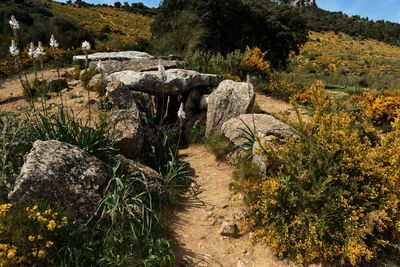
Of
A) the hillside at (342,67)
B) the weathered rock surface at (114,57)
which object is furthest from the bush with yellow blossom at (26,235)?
the hillside at (342,67)

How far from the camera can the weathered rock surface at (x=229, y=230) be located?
4973mm

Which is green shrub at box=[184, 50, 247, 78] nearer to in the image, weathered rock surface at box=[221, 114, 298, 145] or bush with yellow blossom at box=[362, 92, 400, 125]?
bush with yellow blossom at box=[362, 92, 400, 125]

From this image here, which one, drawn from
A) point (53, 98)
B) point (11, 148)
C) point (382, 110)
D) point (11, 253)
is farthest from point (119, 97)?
point (382, 110)

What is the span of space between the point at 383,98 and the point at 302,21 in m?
10.2

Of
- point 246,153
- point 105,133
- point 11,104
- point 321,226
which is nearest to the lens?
point 321,226

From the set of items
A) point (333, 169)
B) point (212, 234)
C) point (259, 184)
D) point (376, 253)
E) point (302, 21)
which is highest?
point (302, 21)

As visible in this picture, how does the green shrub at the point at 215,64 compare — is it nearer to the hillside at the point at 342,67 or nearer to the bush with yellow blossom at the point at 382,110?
the bush with yellow blossom at the point at 382,110

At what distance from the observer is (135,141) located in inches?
234

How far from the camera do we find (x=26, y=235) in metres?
3.63

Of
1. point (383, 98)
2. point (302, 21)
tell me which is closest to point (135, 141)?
point (383, 98)

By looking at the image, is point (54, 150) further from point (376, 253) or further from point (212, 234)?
point (376, 253)

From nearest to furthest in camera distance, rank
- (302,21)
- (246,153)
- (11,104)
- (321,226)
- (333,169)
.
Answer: (321,226) → (333,169) → (246,153) → (11,104) → (302,21)

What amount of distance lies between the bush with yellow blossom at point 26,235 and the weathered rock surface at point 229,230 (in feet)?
6.77

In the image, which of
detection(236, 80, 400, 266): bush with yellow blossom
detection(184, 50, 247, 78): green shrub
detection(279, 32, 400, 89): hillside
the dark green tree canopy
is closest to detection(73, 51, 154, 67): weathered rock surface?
detection(184, 50, 247, 78): green shrub
